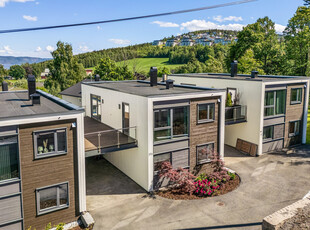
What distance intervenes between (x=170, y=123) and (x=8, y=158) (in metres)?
7.16

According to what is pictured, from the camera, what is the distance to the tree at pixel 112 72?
46009mm

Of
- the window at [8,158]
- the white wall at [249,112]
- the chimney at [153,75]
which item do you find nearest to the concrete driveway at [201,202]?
the white wall at [249,112]

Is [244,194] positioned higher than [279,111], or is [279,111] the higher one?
[279,111]

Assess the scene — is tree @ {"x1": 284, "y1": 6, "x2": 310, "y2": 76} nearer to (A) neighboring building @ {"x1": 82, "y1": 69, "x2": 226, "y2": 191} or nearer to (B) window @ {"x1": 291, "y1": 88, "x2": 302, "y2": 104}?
(B) window @ {"x1": 291, "y1": 88, "x2": 302, "y2": 104}

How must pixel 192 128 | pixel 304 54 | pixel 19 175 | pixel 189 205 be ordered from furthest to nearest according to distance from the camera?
pixel 304 54, pixel 192 128, pixel 189 205, pixel 19 175

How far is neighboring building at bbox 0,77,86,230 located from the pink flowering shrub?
5.47 m

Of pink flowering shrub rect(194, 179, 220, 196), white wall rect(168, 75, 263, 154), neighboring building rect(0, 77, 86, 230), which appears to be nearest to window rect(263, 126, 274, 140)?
white wall rect(168, 75, 263, 154)

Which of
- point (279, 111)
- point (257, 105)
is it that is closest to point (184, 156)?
point (257, 105)

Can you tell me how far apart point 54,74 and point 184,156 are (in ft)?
126

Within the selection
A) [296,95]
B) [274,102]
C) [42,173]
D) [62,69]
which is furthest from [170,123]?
[62,69]

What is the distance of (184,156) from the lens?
1366 centimetres

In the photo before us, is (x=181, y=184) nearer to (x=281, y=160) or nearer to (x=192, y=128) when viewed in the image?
(x=192, y=128)

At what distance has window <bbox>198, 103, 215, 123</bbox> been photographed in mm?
13758

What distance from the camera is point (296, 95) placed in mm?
18688
